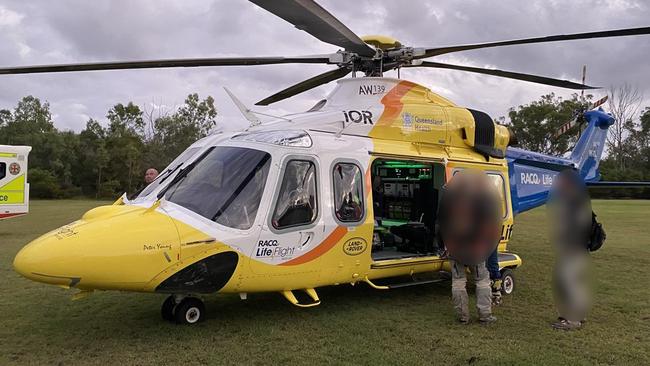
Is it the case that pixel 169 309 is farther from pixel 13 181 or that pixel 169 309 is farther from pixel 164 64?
pixel 13 181

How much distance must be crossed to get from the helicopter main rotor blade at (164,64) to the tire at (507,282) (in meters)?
3.91

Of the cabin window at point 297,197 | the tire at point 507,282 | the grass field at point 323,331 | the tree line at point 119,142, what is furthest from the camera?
the tree line at point 119,142

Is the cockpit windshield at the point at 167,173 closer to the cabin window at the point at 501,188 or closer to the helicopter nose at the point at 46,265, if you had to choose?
the helicopter nose at the point at 46,265

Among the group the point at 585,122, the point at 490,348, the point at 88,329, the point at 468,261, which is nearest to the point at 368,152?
the point at 468,261

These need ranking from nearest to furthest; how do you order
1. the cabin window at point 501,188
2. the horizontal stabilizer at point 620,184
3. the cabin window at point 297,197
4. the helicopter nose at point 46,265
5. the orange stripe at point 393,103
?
the helicopter nose at point 46,265, the cabin window at point 297,197, the orange stripe at point 393,103, the cabin window at point 501,188, the horizontal stabilizer at point 620,184

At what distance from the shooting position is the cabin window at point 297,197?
5184 millimetres

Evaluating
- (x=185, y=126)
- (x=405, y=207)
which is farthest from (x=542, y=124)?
(x=405, y=207)

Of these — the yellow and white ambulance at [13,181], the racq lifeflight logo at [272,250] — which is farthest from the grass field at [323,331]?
the yellow and white ambulance at [13,181]

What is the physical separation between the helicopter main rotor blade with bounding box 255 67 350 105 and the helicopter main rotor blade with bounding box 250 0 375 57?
1251 mm

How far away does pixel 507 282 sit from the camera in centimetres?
711

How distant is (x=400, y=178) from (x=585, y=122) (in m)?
5.25

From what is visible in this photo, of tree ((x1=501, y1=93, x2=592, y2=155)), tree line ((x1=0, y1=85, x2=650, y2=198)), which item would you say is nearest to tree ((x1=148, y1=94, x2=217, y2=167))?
tree line ((x1=0, y1=85, x2=650, y2=198))

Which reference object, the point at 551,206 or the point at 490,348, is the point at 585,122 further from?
the point at 490,348

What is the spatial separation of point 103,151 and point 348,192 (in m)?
46.7
